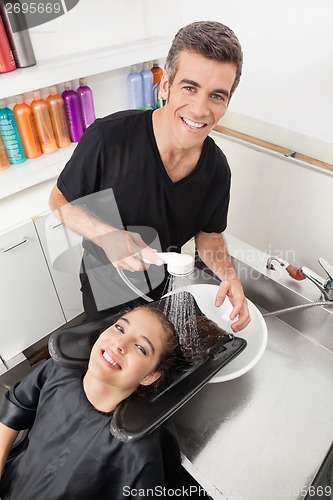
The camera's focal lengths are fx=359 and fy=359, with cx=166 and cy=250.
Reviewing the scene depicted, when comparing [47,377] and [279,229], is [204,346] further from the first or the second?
[279,229]

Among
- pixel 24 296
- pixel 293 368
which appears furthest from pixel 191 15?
pixel 293 368

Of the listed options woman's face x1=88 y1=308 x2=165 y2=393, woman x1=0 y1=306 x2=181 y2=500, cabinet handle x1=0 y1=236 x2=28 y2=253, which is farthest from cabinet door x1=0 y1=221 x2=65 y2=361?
woman's face x1=88 y1=308 x2=165 y2=393

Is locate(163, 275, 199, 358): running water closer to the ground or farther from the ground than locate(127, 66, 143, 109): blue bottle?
closer to the ground

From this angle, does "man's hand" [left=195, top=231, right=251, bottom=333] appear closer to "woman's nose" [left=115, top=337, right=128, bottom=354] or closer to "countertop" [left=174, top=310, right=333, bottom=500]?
"countertop" [left=174, top=310, right=333, bottom=500]

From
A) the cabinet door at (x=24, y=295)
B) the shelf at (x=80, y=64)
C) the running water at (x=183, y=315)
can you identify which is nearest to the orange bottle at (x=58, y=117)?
the shelf at (x=80, y=64)

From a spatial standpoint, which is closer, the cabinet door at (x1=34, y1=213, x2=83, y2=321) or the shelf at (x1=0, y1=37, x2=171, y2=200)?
the shelf at (x1=0, y1=37, x2=171, y2=200)

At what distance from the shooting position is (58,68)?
1.80 m

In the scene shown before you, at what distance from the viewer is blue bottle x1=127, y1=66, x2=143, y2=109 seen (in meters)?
2.28

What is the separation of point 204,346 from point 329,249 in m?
1.20

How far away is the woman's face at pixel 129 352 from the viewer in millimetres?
1067

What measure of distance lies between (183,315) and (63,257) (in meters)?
1.06

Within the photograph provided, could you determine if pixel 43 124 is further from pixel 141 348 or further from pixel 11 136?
pixel 141 348

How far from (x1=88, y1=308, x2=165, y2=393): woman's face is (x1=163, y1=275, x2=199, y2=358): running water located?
0.31 ft

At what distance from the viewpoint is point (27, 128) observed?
6.39ft
